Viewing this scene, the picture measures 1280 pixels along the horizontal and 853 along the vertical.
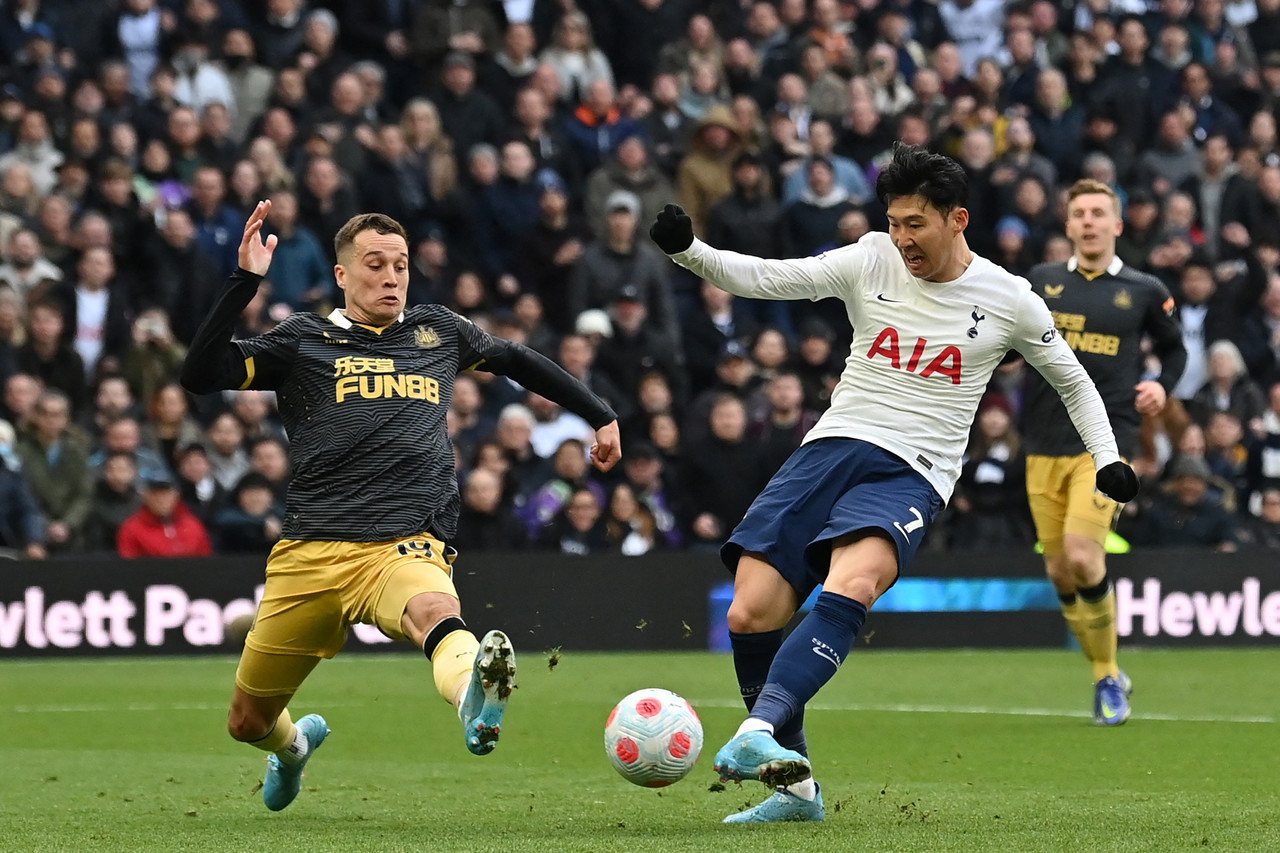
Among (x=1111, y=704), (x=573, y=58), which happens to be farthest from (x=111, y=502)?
(x=1111, y=704)

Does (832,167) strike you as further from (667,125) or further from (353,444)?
(353,444)

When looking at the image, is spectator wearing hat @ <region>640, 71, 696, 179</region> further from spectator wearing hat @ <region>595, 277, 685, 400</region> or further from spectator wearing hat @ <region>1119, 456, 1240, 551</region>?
spectator wearing hat @ <region>1119, 456, 1240, 551</region>

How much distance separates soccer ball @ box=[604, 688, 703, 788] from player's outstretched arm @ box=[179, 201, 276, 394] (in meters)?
1.80

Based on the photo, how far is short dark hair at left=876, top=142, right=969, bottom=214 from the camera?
7398mm

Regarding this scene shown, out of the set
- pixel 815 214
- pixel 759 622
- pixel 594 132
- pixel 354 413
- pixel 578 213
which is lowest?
pixel 759 622

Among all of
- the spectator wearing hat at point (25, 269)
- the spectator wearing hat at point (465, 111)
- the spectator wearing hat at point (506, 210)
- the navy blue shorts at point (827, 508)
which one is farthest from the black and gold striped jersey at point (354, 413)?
the spectator wearing hat at point (465, 111)

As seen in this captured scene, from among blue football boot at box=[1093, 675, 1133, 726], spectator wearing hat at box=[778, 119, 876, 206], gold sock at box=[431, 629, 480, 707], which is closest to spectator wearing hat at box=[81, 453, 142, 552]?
spectator wearing hat at box=[778, 119, 876, 206]

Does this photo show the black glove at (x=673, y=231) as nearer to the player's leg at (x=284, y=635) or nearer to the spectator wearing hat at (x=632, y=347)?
the player's leg at (x=284, y=635)

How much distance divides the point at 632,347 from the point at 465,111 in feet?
8.71

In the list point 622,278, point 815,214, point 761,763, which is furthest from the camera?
point 815,214

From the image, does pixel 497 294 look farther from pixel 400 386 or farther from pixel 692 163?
pixel 400 386

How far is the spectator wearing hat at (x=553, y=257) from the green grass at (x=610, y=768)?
135 inches

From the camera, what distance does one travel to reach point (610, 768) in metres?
9.57

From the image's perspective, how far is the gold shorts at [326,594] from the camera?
730 cm
